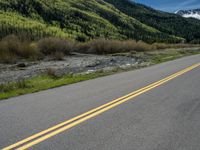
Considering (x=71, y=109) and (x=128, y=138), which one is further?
(x=71, y=109)

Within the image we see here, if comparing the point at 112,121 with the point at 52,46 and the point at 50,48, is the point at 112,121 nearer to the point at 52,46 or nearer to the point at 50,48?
the point at 50,48

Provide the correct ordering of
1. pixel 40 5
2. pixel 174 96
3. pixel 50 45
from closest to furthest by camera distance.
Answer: pixel 174 96
pixel 50 45
pixel 40 5

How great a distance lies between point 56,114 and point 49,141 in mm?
1995

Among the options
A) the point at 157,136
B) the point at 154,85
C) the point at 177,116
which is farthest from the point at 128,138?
the point at 154,85

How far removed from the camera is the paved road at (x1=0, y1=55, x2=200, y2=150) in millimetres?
5109

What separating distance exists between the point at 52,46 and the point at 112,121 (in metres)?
31.1

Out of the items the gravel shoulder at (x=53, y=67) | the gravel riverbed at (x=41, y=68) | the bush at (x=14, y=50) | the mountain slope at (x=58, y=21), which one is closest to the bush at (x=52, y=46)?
the bush at (x=14, y=50)

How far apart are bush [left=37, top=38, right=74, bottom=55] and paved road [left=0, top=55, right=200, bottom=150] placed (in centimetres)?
2665

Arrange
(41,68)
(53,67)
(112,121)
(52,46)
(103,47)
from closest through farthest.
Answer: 1. (112,121)
2. (41,68)
3. (53,67)
4. (52,46)
5. (103,47)

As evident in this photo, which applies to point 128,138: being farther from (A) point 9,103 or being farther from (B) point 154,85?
(B) point 154,85

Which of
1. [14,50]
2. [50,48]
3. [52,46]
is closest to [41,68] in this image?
[14,50]

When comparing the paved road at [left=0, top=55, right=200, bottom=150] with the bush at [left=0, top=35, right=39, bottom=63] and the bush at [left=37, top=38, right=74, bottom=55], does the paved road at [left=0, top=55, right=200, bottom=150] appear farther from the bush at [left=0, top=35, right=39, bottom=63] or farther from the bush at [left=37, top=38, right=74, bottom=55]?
the bush at [left=37, top=38, right=74, bottom=55]

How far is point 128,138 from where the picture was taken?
5363 millimetres

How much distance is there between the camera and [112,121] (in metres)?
6.49
